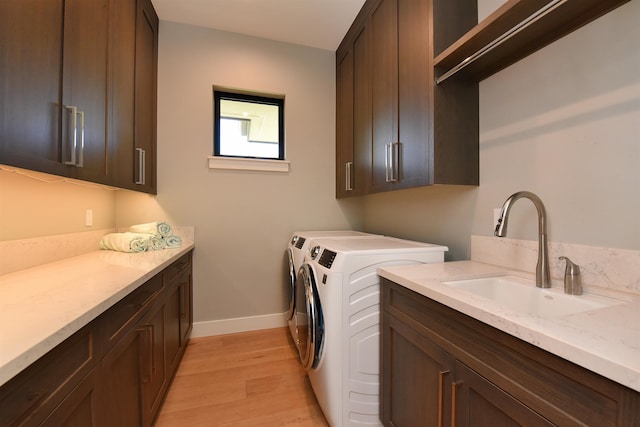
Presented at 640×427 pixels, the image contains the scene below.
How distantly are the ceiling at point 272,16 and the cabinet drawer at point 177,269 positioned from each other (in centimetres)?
201

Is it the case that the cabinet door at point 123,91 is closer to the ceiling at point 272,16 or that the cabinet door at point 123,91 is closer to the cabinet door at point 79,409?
the ceiling at point 272,16

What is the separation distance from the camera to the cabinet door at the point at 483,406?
25.4 inches

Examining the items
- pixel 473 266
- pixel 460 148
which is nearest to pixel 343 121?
pixel 460 148

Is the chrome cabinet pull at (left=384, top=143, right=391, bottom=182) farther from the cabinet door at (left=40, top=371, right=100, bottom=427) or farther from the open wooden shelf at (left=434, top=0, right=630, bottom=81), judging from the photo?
the cabinet door at (left=40, top=371, right=100, bottom=427)

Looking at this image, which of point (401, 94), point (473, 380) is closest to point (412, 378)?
point (473, 380)

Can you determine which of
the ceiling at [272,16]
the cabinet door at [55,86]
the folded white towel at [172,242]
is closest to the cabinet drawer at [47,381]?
the cabinet door at [55,86]

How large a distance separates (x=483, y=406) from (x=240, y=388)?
1.47m

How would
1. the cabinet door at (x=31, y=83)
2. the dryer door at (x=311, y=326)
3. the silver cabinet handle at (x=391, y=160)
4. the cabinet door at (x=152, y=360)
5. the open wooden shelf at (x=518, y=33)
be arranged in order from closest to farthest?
the cabinet door at (x=31, y=83) < the open wooden shelf at (x=518, y=33) < the cabinet door at (x=152, y=360) < the dryer door at (x=311, y=326) < the silver cabinet handle at (x=391, y=160)

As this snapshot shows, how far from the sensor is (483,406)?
2.48ft

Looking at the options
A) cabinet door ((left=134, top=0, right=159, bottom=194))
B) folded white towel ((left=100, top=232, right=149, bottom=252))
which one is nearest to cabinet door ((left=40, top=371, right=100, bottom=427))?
folded white towel ((left=100, top=232, right=149, bottom=252))

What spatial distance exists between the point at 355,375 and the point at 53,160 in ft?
5.26

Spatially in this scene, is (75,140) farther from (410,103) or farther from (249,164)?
(410,103)

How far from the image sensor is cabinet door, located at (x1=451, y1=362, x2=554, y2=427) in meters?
0.65

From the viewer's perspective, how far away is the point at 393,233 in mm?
2268
